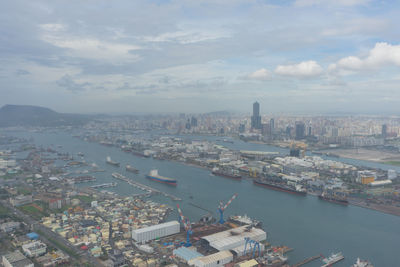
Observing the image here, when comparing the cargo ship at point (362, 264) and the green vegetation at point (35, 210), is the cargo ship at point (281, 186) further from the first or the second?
the green vegetation at point (35, 210)

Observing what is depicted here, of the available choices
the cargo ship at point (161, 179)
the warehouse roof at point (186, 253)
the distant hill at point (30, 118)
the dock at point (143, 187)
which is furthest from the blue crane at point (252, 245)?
the distant hill at point (30, 118)

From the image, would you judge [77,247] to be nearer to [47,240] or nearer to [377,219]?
[47,240]

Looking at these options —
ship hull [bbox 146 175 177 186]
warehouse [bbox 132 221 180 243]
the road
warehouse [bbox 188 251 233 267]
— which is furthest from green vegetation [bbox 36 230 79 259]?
ship hull [bbox 146 175 177 186]

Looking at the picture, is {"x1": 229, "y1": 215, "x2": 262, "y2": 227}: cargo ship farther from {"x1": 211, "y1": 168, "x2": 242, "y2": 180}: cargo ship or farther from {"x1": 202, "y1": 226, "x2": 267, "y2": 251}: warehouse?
{"x1": 211, "y1": 168, "x2": 242, "y2": 180}: cargo ship

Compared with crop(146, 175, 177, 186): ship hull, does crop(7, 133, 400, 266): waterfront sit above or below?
below

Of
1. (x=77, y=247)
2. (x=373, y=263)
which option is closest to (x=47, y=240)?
(x=77, y=247)
